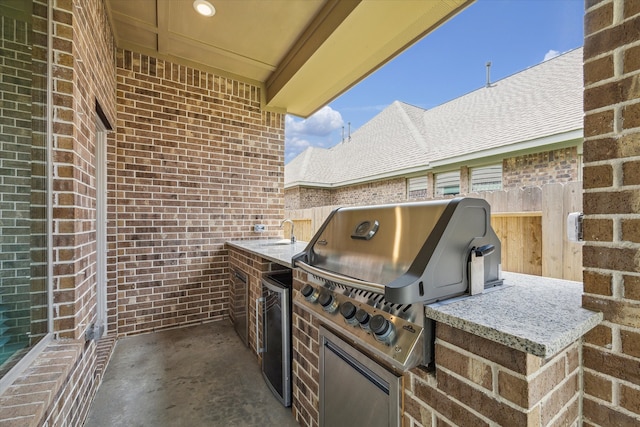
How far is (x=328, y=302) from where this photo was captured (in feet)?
4.47

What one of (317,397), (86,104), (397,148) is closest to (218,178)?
(86,104)

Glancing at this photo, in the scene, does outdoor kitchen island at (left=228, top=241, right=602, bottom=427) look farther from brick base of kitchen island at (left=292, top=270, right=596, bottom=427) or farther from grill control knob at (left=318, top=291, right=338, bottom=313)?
grill control knob at (left=318, top=291, right=338, bottom=313)

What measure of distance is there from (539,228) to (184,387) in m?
2.99

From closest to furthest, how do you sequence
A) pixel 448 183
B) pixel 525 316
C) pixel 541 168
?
pixel 525 316 → pixel 541 168 → pixel 448 183

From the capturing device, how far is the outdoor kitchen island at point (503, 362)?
713mm

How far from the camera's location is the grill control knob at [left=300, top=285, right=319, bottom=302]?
1.50 m

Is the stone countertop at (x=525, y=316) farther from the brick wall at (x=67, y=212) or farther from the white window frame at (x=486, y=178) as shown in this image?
the white window frame at (x=486, y=178)

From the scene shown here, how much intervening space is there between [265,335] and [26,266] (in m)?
1.58

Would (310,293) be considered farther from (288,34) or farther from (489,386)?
(288,34)

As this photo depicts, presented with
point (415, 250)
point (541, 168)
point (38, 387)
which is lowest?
point (38, 387)

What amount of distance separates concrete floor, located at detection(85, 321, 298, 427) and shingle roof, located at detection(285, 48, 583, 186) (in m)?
4.88

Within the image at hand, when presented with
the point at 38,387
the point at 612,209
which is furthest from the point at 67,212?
the point at 612,209

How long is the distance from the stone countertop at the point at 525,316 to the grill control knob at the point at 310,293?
2.29 feet

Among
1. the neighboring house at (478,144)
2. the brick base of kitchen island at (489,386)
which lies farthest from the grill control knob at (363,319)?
the neighboring house at (478,144)
